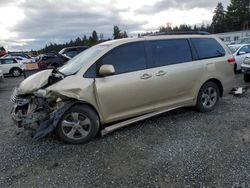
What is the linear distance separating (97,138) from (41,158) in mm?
1024

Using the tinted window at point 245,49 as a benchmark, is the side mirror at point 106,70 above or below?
above

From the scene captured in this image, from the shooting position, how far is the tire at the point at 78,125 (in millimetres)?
4207

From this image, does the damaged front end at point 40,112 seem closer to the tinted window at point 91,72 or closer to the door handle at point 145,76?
the tinted window at point 91,72

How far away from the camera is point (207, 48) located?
5.67m

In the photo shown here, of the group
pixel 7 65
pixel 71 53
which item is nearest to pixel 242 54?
pixel 71 53

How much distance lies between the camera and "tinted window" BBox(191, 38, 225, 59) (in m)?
5.52

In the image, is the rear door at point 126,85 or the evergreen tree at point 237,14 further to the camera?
the evergreen tree at point 237,14

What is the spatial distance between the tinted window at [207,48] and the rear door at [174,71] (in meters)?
0.25

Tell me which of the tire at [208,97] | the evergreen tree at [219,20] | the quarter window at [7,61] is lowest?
the tire at [208,97]

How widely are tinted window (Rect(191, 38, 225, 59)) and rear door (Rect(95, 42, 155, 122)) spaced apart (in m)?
1.45

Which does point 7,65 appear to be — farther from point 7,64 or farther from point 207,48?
point 207,48

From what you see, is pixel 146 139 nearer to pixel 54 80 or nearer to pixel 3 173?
pixel 54 80

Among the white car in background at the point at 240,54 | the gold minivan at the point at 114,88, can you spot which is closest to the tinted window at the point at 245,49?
the white car in background at the point at 240,54

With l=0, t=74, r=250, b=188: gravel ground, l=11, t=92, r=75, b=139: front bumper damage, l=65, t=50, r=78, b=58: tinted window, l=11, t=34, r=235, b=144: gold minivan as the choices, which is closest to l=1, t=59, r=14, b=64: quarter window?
l=65, t=50, r=78, b=58: tinted window
